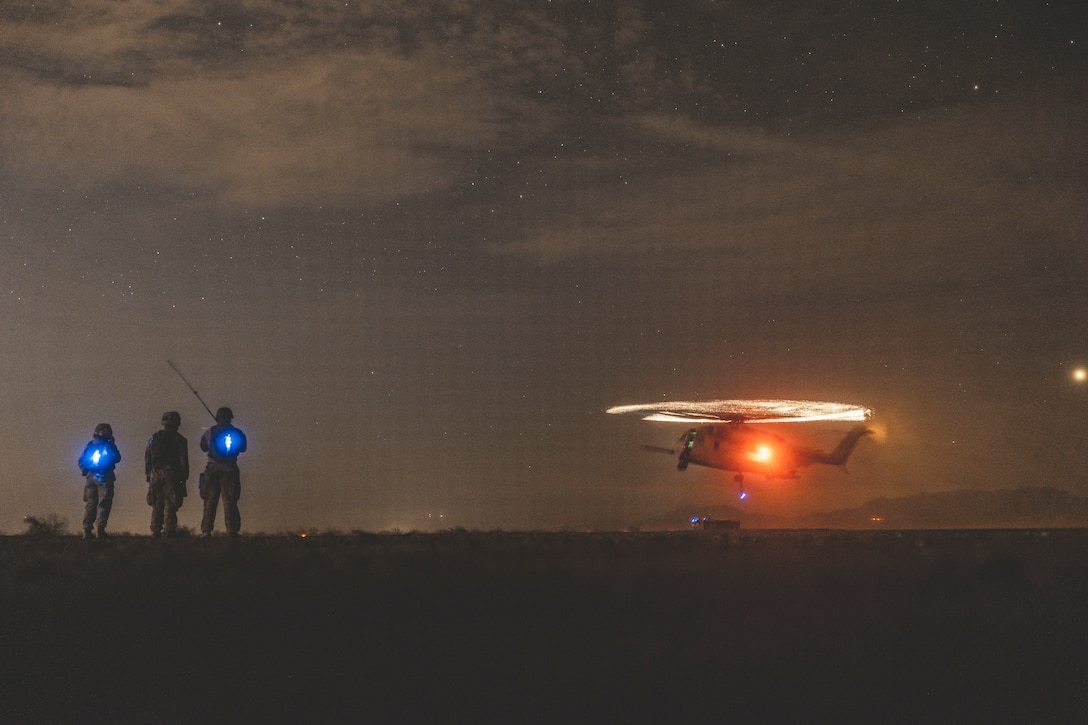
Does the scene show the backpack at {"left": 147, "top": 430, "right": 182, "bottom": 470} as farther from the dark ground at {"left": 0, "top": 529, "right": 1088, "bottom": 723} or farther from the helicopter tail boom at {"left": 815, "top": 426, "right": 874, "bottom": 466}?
the helicopter tail boom at {"left": 815, "top": 426, "right": 874, "bottom": 466}

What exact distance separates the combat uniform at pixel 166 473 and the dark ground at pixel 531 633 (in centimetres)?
167

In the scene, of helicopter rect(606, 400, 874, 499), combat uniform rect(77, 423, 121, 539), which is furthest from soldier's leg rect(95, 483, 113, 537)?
helicopter rect(606, 400, 874, 499)

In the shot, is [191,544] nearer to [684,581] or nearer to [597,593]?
[597,593]

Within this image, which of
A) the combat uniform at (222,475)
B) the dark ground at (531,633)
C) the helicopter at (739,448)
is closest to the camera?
the dark ground at (531,633)

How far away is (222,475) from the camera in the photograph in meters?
21.1

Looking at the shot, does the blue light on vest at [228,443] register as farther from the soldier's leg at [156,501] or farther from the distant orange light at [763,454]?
the distant orange light at [763,454]

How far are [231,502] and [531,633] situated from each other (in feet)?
29.2

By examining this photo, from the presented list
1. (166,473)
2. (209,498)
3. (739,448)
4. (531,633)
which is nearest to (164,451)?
(166,473)

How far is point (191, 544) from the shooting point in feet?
59.8

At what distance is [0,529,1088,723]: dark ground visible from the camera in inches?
499

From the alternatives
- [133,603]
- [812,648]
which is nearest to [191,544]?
[133,603]

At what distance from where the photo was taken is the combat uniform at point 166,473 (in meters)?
21.4

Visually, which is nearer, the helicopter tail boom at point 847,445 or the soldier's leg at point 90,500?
the soldier's leg at point 90,500

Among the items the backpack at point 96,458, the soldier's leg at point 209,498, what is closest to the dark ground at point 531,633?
the soldier's leg at point 209,498
